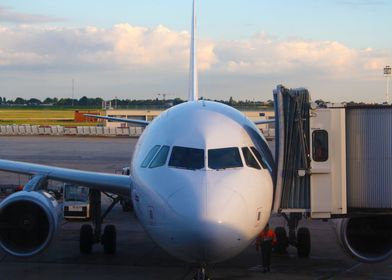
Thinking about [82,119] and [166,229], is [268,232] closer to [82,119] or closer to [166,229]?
[166,229]

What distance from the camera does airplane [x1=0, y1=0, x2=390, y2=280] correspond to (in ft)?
34.7

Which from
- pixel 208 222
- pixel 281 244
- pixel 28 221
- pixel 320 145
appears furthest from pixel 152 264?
pixel 208 222

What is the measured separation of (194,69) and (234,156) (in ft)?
43.8

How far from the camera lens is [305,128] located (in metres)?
13.0

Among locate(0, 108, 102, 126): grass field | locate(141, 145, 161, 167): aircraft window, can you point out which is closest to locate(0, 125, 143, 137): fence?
locate(0, 108, 102, 126): grass field

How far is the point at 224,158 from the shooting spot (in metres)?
11.8

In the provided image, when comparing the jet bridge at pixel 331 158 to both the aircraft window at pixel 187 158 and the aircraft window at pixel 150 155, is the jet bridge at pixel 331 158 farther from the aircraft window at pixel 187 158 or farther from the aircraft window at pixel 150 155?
the aircraft window at pixel 150 155

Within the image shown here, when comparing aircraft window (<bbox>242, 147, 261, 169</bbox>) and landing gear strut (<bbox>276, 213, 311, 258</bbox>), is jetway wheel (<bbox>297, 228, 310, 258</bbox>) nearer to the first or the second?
landing gear strut (<bbox>276, 213, 311, 258</bbox>)

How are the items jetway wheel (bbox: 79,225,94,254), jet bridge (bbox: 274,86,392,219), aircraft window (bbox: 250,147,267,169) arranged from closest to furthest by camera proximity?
aircraft window (bbox: 250,147,267,169) → jet bridge (bbox: 274,86,392,219) → jetway wheel (bbox: 79,225,94,254)

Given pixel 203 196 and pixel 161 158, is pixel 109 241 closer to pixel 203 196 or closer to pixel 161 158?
pixel 161 158

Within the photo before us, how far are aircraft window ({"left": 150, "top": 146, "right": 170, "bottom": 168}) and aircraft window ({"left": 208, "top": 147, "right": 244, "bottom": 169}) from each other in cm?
88

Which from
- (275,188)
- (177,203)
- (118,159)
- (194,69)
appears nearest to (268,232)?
(275,188)

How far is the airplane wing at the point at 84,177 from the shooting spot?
53.2ft

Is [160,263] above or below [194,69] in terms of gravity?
below
